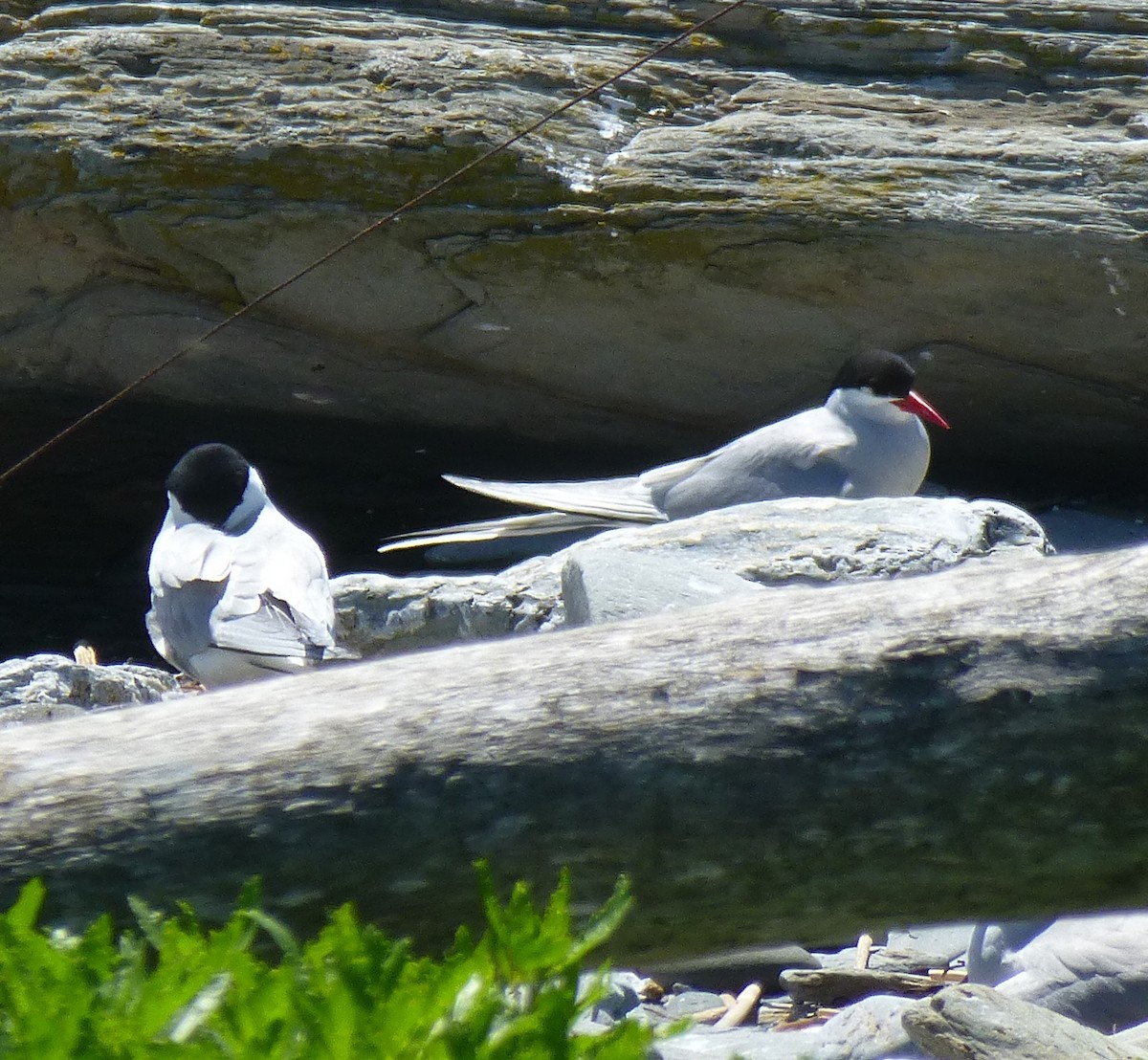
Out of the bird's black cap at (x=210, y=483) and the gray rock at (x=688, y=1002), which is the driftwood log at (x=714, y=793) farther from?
the bird's black cap at (x=210, y=483)

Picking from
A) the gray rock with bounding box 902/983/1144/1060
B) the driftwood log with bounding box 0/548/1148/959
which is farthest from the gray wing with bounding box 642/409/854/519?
the driftwood log with bounding box 0/548/1148/959

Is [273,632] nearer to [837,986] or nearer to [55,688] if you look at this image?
[55,688]

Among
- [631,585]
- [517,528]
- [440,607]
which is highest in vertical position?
[631,585]

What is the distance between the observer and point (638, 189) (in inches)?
247

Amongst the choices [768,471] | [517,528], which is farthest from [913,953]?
[517,528]

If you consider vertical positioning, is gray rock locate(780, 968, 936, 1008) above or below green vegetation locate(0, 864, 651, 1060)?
below

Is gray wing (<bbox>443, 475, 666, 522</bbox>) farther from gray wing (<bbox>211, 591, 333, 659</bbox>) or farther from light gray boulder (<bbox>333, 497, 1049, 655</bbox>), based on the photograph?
gray wing (<bbox>211, 591, 333, 659</bbox>)

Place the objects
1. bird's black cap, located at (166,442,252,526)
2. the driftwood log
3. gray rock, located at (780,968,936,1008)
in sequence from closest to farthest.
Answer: the driftwood log, gray rock, located at (780,968,936,1008), bird's black cap, located at (166,442,252,526)

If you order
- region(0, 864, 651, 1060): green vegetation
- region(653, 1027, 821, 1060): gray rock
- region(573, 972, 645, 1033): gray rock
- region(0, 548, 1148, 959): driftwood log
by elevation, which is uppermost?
region(0, 864, 651, 1060): green vegetation

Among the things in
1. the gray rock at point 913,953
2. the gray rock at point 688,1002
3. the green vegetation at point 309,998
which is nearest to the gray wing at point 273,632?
the gray rock at point 688,1002

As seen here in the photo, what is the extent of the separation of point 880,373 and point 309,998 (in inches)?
209

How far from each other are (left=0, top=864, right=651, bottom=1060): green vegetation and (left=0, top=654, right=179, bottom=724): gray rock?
3.30 meters

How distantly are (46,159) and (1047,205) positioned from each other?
162 inches

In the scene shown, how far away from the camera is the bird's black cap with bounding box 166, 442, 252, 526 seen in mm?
5617
